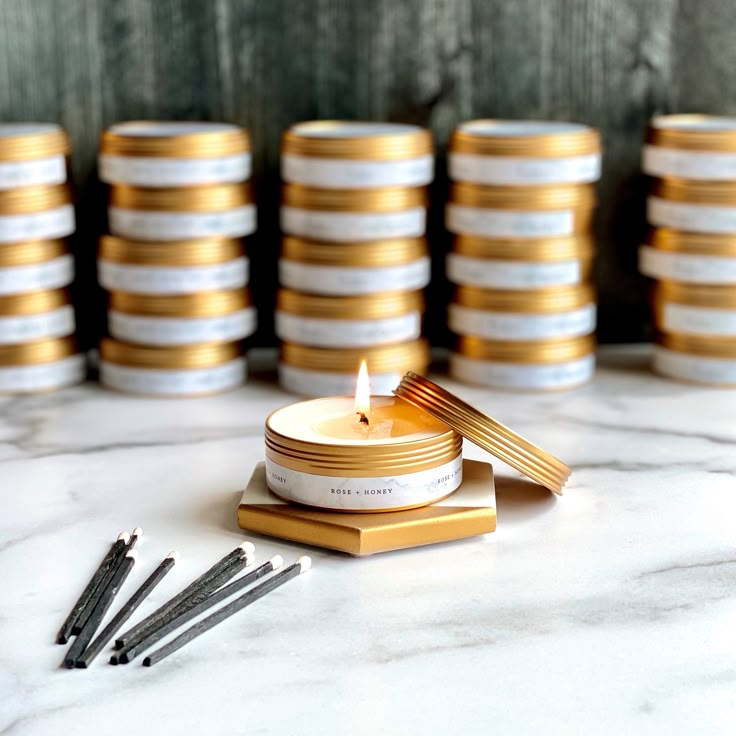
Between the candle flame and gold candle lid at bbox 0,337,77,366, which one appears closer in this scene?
the candle flame

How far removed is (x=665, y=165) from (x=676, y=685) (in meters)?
0.59

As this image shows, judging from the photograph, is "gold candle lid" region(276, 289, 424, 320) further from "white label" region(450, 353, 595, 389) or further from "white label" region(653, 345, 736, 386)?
"white label" region(653, 345, 736, 386)

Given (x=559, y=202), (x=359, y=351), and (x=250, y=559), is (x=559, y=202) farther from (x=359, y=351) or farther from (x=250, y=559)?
(x=250, y=559)

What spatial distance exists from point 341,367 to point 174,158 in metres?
0.21

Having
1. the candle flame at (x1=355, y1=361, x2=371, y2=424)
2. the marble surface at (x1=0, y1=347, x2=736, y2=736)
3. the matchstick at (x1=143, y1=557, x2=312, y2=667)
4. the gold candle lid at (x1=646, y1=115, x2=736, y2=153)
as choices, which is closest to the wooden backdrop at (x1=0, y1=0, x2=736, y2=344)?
the gold candle lid at (x1=646, y1=115, x2=736, y2=153)

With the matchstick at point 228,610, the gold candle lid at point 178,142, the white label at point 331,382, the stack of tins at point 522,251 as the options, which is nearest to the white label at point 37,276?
the gold candle lid at point 178,142

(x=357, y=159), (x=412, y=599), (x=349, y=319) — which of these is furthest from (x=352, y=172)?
(x=412, y=599)

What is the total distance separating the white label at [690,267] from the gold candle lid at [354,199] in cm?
21

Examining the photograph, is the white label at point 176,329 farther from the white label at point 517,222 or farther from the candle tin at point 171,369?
the white label at point 517,222

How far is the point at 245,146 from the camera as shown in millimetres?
1042

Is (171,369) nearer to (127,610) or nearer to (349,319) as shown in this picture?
(349,319)

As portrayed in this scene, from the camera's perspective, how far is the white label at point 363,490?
71 centimetres

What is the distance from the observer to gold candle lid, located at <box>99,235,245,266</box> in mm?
1026

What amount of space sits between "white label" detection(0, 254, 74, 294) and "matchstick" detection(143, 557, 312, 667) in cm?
45
